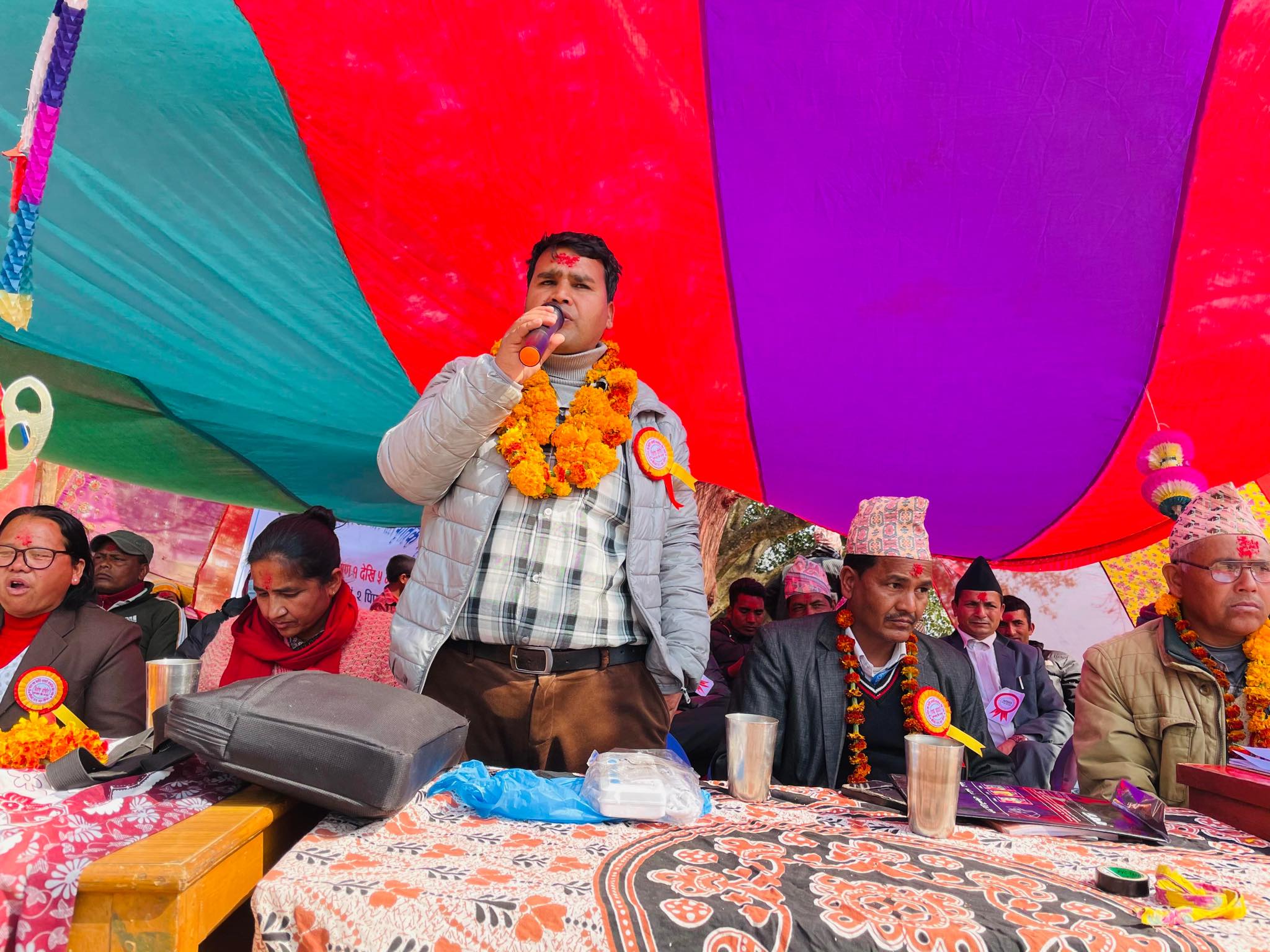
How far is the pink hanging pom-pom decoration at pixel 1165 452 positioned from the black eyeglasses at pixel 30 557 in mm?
3873

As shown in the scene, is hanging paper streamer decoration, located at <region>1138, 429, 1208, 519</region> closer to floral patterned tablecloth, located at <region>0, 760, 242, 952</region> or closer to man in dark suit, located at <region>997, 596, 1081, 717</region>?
man in dark suit, located at <region>997, 596, 1081, 717</region>

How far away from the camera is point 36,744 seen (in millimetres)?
1739

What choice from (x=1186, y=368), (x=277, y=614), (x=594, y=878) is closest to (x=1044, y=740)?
(x=1186, y=368)

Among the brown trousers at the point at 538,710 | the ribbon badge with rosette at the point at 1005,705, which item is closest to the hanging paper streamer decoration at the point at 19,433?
the brown trousers at the point at 538,710

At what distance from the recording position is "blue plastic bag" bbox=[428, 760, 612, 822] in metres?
1.27

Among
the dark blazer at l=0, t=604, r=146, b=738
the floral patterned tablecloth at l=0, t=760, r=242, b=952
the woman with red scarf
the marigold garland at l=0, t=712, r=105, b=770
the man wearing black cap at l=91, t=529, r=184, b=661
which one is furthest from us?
the man wearing black cap at l=91, t=529, r=184, b=661

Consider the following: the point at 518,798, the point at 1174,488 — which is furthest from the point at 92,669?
the point at 1174,488

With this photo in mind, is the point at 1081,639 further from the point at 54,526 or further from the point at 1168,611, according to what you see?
the point at 54,526

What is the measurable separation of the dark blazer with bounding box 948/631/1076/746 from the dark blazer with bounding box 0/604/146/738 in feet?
12.5

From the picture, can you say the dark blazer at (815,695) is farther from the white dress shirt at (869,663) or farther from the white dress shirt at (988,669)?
the white dress shirt at (988,669)

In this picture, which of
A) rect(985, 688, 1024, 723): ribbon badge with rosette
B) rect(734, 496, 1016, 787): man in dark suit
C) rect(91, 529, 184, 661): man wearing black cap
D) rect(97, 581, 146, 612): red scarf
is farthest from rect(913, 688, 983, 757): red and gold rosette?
rect(97, 581, 146, 612): red scarf

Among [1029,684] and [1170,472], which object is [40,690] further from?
[1029,684]

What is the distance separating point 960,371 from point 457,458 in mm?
2247

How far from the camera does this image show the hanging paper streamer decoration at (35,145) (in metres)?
2.01
